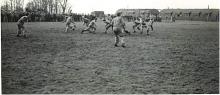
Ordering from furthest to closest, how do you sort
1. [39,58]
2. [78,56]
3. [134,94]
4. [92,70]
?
[78,56], [39,58], [92,70], [134,94]

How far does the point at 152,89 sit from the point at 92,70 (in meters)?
2.31

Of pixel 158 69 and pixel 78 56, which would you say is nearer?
pixel 158 69

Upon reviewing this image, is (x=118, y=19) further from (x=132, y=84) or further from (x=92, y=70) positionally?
(x=132, y=84)

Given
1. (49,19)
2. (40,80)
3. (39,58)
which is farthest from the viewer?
(49,19)

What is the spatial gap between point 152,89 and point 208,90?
1.27 m

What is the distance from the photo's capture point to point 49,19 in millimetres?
48750

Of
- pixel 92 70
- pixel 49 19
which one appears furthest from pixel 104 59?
pixel 49 19

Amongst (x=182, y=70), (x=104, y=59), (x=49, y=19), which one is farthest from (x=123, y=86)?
(x=49, y=19)

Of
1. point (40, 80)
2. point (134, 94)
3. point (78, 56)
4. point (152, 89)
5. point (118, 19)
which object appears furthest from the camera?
point (118, 19)

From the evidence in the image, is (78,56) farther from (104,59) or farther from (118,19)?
(118,19)

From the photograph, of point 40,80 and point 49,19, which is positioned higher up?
point 49,19

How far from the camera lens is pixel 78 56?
1063cm

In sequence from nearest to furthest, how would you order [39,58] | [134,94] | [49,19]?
[134,94] < [39,58] < [49,19]

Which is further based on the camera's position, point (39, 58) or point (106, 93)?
point (39, 58)
